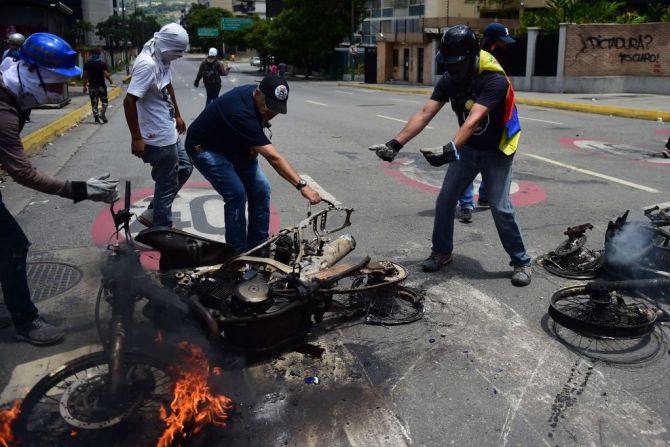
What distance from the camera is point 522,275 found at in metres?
4.60

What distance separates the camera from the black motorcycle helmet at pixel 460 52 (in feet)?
13.6

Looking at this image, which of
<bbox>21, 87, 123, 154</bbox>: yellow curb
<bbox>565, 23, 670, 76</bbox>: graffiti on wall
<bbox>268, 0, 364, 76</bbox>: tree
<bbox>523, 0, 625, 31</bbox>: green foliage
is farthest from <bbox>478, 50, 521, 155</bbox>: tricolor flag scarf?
<bbox>268, 0, 364, 76</bbox>: tree

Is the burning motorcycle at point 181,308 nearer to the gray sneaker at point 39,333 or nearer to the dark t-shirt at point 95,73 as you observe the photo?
the gray sneaker at point 39,333

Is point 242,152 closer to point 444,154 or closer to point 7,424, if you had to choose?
point 444,154

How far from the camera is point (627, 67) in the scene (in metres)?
24.3

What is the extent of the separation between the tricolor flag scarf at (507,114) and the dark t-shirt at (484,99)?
3 centimetres

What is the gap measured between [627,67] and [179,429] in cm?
2616

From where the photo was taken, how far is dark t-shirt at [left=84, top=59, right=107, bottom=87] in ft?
46.2

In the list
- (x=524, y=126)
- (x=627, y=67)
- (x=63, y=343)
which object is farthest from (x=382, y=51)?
(x=63, y=343)

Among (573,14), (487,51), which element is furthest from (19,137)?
(573,14)

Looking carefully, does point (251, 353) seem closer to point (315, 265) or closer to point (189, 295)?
point (189, 295)

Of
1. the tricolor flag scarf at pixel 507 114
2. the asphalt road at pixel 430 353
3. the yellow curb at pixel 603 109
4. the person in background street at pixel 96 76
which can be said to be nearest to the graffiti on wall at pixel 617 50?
the yellow curb at pixel 603 109

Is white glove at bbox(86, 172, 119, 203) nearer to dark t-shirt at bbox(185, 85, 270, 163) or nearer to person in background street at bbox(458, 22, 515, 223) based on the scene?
dark t-shirt at bbox(185, 85, 270, 163)

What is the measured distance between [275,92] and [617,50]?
24.4 metres
